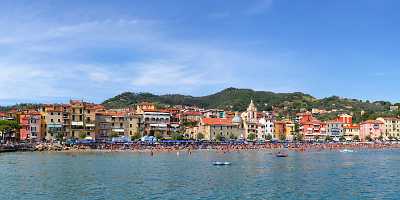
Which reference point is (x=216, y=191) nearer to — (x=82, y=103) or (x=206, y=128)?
(x=82, y=103)

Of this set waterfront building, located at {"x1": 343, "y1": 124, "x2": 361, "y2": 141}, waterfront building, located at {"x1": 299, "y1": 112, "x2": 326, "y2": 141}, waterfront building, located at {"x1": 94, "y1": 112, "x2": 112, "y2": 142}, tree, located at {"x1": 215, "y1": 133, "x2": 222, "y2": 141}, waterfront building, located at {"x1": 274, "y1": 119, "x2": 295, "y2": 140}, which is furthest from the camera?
waterfront building, located at {"x1": 343, "y1": 124, "x2": 361, "y2": 141}

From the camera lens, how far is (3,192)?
117 feet

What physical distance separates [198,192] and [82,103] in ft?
252

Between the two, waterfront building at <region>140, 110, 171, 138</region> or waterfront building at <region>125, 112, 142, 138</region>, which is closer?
waterfront building at <region>125, 112, 142, 138</region>

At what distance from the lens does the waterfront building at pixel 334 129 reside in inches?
5822

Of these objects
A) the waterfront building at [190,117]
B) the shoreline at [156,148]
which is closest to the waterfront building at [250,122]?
the waterfront building at [190,117]

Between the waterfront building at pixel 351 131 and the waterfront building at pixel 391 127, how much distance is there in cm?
687

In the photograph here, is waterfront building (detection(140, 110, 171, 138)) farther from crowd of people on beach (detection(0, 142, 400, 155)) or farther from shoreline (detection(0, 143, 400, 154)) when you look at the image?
shoreline (detection(0, 143, 400, 154))

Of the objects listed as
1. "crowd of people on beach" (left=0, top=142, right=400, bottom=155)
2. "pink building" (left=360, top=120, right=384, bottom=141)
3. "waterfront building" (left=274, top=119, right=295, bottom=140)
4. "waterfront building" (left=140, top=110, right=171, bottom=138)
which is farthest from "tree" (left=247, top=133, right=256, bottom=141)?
"pink building" (left=360, top=120, right=384, bottom=141)

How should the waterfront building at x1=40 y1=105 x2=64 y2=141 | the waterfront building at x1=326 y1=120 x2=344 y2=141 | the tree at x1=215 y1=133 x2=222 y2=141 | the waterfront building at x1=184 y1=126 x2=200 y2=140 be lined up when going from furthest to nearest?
the waterfront building at x1=326 y1=120 x2=344 y2=141 → the waterfront building at x1=184 y1=126 x2=200 y2=140 → the tree at x1=215 y1=133 x2=222 y2=141 → the waterfront building at x1=40 y1=105 x2=64 y2=141

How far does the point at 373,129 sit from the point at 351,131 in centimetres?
570

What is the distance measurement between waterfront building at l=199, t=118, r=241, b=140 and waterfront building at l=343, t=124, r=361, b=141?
121 ft

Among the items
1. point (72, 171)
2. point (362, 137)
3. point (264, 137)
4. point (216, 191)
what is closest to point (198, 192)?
point (216, 191)

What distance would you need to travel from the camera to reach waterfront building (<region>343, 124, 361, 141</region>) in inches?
5950
